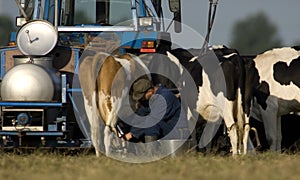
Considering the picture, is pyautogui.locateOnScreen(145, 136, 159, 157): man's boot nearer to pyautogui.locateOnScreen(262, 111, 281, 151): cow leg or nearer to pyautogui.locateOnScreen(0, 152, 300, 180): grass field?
pyautogui.locateOnScreen(0, 152, 300, 180): grass field

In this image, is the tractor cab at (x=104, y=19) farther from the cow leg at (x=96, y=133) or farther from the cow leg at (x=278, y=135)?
the cow leg at (x=278, y=135)

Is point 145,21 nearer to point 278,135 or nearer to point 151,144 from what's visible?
point 151,144

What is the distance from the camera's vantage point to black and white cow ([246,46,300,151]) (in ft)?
52.9

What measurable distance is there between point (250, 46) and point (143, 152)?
258 feet

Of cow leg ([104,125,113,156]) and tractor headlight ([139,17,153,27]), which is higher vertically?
tractor headlight ([139,17,153,27])

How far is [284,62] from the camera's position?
1639 cm

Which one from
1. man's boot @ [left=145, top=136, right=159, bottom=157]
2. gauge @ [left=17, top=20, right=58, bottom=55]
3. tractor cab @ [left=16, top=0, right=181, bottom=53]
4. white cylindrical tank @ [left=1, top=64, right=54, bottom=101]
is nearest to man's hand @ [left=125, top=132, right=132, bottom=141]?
man's boot @ [left=145, top=136, right=159, bottom=157]

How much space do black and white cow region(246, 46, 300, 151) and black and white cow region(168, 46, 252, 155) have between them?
4.16 ft

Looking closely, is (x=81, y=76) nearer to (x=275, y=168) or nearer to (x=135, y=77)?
(x=135, y=77)

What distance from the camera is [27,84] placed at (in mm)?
13820

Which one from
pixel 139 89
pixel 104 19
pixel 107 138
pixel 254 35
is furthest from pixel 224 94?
pixel 254 35

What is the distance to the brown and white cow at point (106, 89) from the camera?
44.8ft

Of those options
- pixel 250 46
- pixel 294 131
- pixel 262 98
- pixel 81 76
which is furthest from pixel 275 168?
pixel 250 46

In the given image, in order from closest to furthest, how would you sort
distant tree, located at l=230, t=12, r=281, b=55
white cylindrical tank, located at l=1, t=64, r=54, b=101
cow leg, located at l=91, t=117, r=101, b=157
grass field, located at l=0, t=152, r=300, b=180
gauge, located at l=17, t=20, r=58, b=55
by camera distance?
A: 1. grass field, located at l=0, t=152, r=300, b=180
2. white cylindrical tank, located at l=1, t=64, r=54, b=101
3. cow leg, located at l=91, t=117, r=101, b=157
4. gauge, located at l=17, t=20, r=58, b=55
5. distant tree, located at l=230, t=12, r=281, b=55
